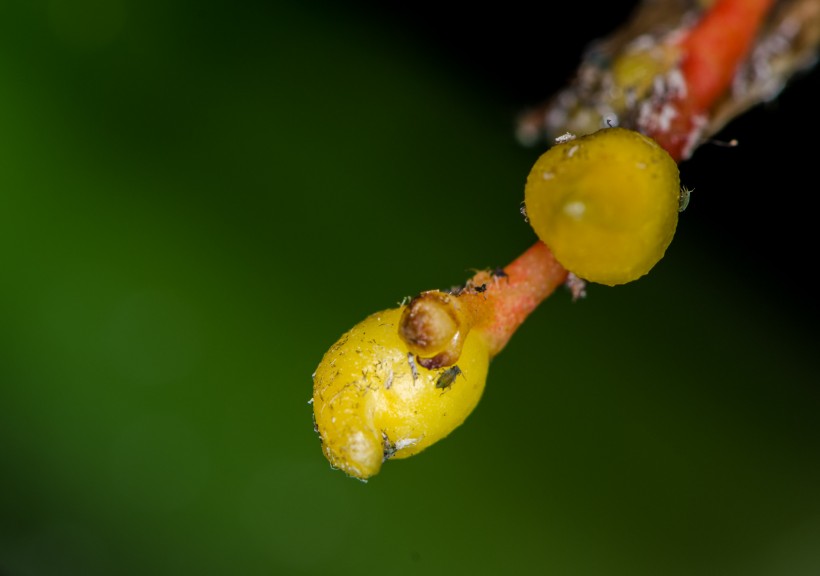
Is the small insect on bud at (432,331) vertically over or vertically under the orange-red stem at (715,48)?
under

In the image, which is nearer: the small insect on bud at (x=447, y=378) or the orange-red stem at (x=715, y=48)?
the small insect on bud at (x=447, y=378)

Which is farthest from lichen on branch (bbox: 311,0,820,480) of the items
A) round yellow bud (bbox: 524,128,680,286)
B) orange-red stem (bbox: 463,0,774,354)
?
orange-red stem (bbox: 463,0,774,354)

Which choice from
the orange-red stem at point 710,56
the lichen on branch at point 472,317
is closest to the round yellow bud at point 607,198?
the lichen on branch at point 472,317

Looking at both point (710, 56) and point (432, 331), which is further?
point (710, 56)

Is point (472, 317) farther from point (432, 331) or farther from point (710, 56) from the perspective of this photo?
point (710, 56)

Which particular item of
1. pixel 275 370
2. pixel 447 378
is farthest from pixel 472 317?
pixel 275 370

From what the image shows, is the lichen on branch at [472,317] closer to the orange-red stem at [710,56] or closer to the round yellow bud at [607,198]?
the round yellow bud at [607,198]
